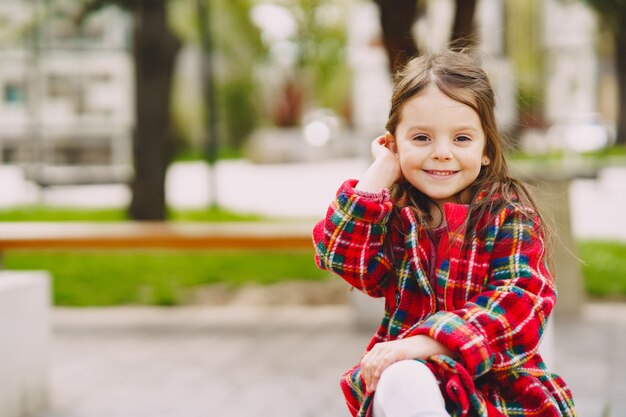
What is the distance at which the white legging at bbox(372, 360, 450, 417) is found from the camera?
1.80m

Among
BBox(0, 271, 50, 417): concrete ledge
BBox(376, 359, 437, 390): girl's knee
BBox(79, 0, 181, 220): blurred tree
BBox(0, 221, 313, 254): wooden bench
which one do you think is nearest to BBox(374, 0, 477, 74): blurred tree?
BBox(0, 221, 313, 254): wooden bench

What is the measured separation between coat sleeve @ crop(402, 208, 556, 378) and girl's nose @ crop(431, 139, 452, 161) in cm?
19

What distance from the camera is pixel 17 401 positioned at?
12.9 ft

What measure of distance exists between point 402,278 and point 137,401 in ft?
8.24

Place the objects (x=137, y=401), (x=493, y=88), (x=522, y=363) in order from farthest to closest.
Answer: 1. (x=137, y=401)
2. (x=493, y=88)
3. (x=522, y=363)

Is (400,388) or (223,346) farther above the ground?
(400,388)

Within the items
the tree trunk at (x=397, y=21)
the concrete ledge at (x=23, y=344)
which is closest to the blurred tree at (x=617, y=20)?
the tree trunk at (x=397, y=21)

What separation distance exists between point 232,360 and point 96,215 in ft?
21.3

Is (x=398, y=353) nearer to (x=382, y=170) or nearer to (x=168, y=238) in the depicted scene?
(x=382, y=170)

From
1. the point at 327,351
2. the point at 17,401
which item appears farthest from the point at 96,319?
the point at 17,401

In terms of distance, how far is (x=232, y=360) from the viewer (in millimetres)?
5105

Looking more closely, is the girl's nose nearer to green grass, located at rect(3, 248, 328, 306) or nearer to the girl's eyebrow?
the girl's eyebrow

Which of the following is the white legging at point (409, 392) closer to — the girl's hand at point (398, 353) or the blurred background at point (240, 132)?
the girl's hand at point (398, 353)

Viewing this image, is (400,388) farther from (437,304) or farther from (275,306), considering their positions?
(275,306)
